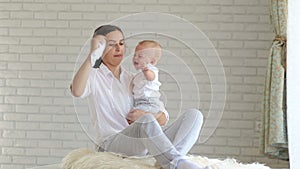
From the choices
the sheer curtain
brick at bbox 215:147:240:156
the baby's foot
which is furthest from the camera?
brick at bbox 215:147:240:156

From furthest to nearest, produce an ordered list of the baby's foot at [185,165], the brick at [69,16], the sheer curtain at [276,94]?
the brick at [69,16], the sheer curtain at [276,94], the baby's foot at [185,165]

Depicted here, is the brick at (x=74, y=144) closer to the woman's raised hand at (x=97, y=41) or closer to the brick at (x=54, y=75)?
the brick at (x=54, y=75)

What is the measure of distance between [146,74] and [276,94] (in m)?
1.72

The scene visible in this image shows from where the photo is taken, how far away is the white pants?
253 centimetres

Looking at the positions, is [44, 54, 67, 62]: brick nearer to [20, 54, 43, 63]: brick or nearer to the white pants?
[20, 54, 43, 63]: brick

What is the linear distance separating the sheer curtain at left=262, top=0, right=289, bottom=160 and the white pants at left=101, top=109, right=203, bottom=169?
4.74 feet

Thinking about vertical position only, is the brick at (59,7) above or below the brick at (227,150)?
above

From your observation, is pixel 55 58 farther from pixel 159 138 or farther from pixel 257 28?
pixel 159 138

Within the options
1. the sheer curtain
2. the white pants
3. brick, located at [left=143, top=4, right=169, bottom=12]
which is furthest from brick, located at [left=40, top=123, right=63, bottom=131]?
the white pants

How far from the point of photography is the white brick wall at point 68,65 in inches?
176

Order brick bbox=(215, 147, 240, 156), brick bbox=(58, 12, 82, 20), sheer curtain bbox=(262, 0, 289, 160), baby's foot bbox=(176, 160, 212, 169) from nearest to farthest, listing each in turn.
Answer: baby's foot bbox=(176, 160, 212, 169) → sheer curtain bbox=(262, 0, 289, 160) → brick bbox=(215, 147, 240, 156) → brick bbox=(58, 12, 82, 20)

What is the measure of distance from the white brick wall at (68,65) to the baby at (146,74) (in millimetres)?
1941

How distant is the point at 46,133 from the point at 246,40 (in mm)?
1725

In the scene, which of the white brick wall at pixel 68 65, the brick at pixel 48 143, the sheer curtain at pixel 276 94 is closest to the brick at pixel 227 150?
the white brick wall at pixel 68 65
